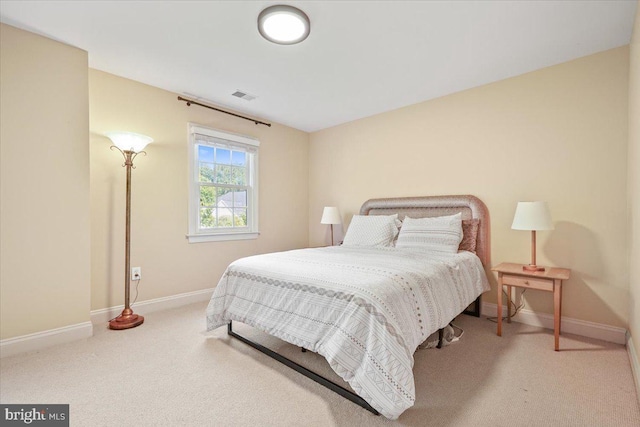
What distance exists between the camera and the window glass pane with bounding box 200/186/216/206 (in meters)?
3.62

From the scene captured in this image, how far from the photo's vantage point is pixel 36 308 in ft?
7.46

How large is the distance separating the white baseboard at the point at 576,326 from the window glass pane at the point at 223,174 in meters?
3.51

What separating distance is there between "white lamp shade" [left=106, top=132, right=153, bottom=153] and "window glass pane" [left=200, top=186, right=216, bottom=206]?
38.0 inches

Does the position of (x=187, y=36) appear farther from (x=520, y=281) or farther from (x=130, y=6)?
(x=520, y=281)

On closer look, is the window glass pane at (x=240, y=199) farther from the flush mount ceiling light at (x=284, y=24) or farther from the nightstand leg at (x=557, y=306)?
the nightstand leg at (x=557, y=306)

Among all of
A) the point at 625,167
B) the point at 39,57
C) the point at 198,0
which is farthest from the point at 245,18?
the point at 625,167

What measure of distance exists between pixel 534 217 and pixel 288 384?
238 cm

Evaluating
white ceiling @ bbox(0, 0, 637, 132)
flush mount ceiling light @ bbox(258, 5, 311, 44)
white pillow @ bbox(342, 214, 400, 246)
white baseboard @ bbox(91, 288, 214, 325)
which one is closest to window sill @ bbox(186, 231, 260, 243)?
white baseboard @ bbox(91, 288, 214, 325)

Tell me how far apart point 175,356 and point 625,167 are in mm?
3925

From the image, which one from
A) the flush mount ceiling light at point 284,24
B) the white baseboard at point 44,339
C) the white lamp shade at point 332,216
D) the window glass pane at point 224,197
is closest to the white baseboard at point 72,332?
the white baseboard at point 44,339

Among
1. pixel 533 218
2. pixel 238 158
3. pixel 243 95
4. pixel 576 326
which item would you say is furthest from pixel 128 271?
pixel 576 326

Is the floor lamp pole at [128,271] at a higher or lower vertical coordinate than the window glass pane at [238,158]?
lower

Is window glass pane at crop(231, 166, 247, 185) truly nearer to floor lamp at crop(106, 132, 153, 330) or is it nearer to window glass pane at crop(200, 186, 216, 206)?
window glass pane at crop(200, 186, 216, 206)

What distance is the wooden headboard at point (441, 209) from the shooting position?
3.02 metres
